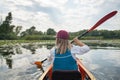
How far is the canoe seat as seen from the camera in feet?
17.0

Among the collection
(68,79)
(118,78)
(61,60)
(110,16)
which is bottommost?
(118,78)

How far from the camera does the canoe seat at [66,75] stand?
5.19 meters

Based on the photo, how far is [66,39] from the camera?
502 cm

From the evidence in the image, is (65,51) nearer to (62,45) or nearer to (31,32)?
(62,45)

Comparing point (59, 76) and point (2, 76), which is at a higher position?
point (59, 76)

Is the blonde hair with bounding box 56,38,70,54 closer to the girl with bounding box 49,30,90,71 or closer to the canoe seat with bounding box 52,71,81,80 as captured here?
the girl with bounding box 49,30,90,71

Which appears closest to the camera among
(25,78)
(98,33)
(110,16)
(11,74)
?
(110,16)

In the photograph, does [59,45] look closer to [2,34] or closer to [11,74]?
[11,74]

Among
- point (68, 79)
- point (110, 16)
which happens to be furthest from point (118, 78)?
point (68, 79)

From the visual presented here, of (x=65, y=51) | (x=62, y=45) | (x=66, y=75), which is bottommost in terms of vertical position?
(x=66, y=75)

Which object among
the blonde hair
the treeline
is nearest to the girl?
the blonde hair

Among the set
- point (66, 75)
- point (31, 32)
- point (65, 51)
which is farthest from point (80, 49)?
point (31, 32)

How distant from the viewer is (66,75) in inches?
205

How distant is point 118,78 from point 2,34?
5594 cm
